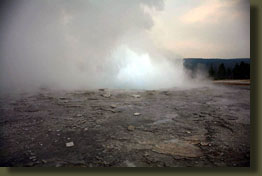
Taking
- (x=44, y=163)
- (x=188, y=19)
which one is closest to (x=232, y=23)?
(x=188, y=19)

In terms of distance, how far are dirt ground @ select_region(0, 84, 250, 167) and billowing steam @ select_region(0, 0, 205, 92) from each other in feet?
0.65

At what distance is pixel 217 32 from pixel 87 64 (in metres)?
1.46

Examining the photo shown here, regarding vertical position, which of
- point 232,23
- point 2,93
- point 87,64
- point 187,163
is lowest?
point 187,163

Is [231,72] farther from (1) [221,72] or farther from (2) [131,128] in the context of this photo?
(2) [131,128]

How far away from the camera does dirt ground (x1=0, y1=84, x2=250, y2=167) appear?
1.69 metres

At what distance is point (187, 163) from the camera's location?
1.68m

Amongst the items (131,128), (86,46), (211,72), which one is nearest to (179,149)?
(131,128)

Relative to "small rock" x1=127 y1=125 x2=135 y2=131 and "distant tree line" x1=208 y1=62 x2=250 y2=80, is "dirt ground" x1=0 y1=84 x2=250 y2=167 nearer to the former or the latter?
"small rock" x1=127 y1=125 x2=135 y2=131

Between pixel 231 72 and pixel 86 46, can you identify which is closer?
pixel 231 72

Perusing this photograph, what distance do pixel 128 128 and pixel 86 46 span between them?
1.12 meters

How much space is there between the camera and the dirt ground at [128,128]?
169 centimetres

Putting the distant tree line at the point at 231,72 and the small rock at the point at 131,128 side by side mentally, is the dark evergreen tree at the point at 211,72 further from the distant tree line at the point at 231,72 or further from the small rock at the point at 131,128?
the small rock at the point at 131,128

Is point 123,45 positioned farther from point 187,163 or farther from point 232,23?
point 187,163

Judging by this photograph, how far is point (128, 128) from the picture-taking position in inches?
74.5
